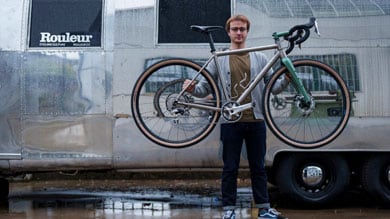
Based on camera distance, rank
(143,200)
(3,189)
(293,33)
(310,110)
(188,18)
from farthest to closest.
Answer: (3,189)
(143,200)
(188,18)
(310,110)
(293,33)

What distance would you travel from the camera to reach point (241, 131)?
6297 mm

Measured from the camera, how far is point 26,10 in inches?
281

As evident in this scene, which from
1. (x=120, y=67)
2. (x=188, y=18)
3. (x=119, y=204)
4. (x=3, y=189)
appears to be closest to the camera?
(x=120, y=67)

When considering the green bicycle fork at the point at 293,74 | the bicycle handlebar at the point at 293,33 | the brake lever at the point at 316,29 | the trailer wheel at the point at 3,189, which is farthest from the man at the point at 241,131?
the trailer wheel at the point at 3,189

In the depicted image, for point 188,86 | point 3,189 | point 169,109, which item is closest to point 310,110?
point 188,86

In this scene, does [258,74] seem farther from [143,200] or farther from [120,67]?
[143,200]

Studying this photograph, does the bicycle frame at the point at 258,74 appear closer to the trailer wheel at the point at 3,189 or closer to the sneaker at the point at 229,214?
the sneaker at the point at 229,214

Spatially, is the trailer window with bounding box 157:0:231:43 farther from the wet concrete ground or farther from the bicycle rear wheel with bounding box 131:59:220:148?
the wet concrete ground

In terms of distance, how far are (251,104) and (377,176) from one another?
1.95 m

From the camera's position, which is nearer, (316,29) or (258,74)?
(258,74)

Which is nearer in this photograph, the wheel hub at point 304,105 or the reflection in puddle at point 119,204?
the wheel hub at point 304,105

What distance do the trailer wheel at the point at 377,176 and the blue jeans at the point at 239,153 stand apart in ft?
4.97

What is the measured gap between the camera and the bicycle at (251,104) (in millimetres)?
6367

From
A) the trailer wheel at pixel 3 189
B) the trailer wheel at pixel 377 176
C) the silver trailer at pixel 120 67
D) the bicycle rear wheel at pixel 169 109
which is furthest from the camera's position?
the trailer wheel at pixel 3 189
